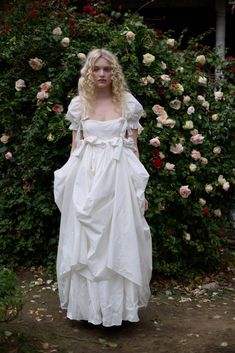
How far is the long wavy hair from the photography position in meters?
4.43

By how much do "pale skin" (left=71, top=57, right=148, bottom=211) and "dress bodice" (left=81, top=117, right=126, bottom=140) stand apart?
43 mm

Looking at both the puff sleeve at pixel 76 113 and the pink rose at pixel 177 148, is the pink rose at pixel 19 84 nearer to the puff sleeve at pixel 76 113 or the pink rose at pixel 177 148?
the puff sleeve at pixel 76 113

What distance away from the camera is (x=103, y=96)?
4.52 meters

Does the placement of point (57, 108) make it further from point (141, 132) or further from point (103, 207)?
point (103, 207)

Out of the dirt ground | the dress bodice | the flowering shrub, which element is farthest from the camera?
the flowering shrub

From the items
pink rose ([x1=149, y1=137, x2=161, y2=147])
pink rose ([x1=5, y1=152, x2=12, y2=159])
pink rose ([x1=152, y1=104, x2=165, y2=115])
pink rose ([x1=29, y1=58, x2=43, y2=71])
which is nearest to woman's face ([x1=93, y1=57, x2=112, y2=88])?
pink rose ([x1=149, y1=137, x2=161, y2=147])

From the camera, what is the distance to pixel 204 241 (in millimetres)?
6043

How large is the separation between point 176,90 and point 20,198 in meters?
1.81

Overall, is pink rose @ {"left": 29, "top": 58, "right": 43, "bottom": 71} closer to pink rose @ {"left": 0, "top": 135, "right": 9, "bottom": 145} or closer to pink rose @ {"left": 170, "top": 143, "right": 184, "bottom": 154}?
pink rose @ {"left": 0, "top": 135, "right": 9, "bottom": 145}

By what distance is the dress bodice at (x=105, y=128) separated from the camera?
4398 mm

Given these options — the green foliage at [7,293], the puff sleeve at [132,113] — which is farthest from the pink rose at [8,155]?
the green foliage at [7,293]

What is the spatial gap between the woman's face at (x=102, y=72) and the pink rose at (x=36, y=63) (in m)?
1.48

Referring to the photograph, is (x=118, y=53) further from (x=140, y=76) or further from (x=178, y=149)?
(x=178, y=149)

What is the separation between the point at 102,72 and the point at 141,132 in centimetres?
122
